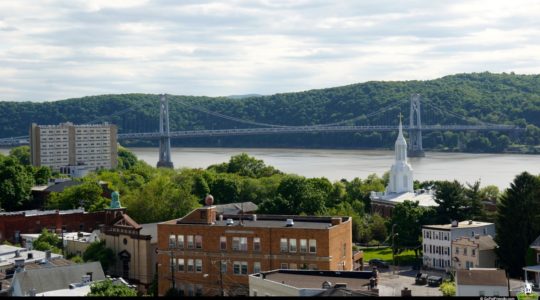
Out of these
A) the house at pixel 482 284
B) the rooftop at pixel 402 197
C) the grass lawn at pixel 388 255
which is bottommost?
the grass lawn at pixel 388 255

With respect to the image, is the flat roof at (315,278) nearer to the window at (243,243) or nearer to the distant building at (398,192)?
the window at (243,243)

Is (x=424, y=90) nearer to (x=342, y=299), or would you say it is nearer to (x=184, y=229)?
(x=184, y=229)

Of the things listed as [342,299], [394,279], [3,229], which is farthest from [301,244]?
[3,229]

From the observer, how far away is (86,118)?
648 ft

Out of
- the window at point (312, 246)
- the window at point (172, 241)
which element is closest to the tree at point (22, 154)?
the window at point (172, 241)

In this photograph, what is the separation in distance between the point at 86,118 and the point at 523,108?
86.1 metres

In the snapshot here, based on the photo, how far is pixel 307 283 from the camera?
2866cm

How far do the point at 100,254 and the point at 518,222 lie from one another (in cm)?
2006

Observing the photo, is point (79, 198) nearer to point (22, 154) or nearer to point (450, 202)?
point (450, 202)

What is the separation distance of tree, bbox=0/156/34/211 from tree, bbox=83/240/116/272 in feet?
76.2

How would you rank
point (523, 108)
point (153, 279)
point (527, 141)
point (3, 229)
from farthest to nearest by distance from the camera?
point (523, 108) < point (527, 141) < point (3, 229) < point (153, 279)

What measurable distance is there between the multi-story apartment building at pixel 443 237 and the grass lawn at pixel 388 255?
1.16 m

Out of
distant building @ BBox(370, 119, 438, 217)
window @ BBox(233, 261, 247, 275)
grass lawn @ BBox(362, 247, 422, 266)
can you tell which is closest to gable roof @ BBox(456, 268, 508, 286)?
window @ BBox(233, 261, 247, 275)

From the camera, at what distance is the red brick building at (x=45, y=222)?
53281 mm
